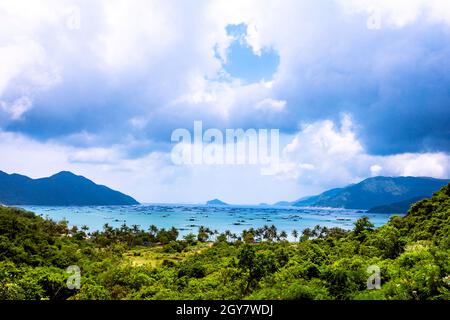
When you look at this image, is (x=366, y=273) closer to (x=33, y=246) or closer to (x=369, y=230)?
(x=369, y=230)

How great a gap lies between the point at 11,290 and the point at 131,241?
60212mm

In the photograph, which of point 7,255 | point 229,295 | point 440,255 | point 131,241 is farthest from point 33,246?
point 131,241

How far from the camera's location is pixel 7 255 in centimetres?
2836

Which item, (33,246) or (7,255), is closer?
(7,255)

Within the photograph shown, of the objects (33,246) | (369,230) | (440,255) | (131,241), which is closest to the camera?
(440,255)

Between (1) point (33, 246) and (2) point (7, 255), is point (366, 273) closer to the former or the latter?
(2) point (7, 255)

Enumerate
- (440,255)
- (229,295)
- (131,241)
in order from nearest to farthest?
(440,255), (229,295), (131,241)

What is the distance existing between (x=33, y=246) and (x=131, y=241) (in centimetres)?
4018
